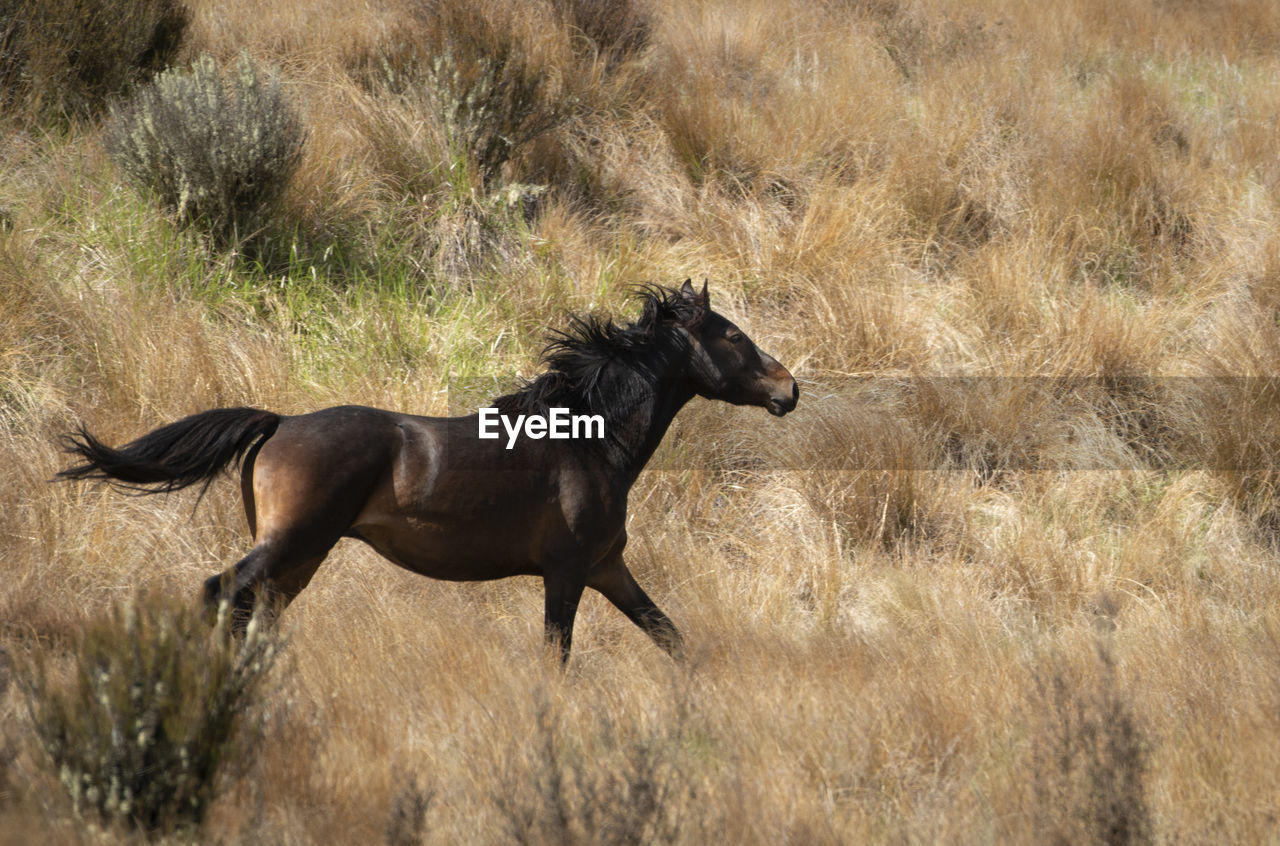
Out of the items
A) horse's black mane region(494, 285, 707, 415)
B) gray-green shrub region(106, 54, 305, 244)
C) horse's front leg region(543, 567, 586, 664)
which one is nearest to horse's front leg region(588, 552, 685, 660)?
horse's front leg region(543, 567, 586, 664)

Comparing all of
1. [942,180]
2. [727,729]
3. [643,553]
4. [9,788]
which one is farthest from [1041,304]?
[9,788]

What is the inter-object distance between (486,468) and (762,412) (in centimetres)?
304

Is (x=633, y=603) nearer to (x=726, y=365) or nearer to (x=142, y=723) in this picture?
(x=726, y=365)

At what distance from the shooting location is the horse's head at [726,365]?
4777 mm

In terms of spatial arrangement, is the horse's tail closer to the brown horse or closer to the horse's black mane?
the brown horse

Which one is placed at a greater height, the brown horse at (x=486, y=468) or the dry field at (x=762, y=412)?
the brown horse at (x=486, y=468)

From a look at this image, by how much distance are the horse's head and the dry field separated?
1044mm

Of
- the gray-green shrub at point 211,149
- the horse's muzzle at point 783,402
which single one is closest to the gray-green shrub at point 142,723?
the horse's muzzle at point 783,402

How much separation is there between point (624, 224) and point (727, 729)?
5227 millimetres

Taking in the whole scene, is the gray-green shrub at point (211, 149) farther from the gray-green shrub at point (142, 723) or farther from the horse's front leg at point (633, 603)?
the gray-green shrub at point (142, 723)

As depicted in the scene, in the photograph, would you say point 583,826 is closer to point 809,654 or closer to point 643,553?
point 809,654

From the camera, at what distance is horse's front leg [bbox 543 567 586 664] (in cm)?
450

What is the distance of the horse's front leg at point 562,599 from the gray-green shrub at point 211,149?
13.8 feet

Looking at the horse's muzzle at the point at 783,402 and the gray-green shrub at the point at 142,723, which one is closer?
the gray-green shrub at the point at 142,723
